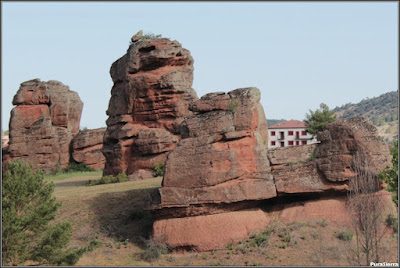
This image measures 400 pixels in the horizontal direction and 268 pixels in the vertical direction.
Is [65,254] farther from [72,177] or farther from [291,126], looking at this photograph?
[291,126]

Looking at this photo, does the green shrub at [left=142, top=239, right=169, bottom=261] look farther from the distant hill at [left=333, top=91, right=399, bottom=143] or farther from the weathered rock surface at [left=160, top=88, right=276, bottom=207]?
the distant hill at [left=333, top=91, right=399, bottom=143]

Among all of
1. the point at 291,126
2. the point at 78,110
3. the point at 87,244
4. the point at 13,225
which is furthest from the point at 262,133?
the point at 291,126

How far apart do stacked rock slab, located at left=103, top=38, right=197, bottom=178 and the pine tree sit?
16646 mm

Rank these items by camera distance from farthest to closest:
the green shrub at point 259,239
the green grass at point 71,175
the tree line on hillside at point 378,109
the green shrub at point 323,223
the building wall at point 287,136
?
1. the tree line on hillside at point 378,109
2. the building wall at point 287,136
3. the green grass at point 71,175
4. the green shrub at point 323,223
5. the green shrub at point 259,239

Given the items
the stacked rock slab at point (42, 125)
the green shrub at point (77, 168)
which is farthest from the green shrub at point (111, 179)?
the green shrub at point (77, 168)

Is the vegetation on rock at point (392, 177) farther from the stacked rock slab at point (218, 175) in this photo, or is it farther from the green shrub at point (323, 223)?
the stacked rock slab at point (218, 175)

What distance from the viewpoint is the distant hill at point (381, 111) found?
114 m

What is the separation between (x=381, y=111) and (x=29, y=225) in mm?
107875

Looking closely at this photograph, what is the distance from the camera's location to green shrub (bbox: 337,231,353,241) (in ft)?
99.3

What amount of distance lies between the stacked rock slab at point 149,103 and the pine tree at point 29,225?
16.6 metres

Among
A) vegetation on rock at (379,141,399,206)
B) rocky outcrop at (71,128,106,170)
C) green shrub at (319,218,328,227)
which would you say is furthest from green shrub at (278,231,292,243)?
rocky outcrop at (71,128,106,170)

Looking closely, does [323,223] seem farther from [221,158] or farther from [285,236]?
[221,158]

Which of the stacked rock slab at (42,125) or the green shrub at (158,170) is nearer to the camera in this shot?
the green shrub at (158,170)

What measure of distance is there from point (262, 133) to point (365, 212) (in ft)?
24.7
